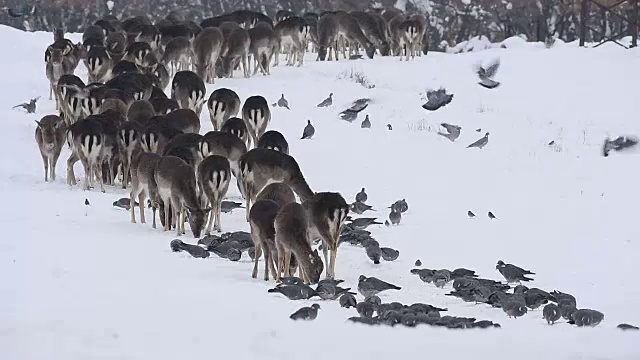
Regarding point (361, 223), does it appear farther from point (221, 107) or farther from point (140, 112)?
point (221, 107)

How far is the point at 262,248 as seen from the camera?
12164 millimetres

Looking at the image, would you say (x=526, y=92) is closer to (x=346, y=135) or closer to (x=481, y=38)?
(x=346, y=135)

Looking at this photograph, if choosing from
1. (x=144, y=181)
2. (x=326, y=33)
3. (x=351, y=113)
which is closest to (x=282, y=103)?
→ (x=351, y=113)

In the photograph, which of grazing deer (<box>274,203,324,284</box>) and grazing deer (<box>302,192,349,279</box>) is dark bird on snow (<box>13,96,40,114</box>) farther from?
grazing deer (<box>274,203,324,284</box>)

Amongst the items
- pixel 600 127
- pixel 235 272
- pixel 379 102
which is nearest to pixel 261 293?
pixel 235 272

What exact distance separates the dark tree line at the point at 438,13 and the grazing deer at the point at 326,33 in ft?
38.9

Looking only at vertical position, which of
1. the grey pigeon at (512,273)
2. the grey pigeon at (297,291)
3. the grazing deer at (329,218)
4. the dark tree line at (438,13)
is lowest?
the grey pigeon at (512,273)

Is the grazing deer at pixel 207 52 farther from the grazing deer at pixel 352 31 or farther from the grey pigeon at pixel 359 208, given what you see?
the grey pigeon at pixel 359 208

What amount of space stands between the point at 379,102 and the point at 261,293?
45.7 ft

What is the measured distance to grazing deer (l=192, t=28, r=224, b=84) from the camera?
82.1 ft

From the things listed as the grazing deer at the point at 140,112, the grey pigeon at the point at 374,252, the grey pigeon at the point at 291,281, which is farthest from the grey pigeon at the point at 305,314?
the grazing deer at the point at 140,112

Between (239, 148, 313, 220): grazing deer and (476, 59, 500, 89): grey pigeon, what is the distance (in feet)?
43.1

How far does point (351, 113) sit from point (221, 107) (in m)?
3.37

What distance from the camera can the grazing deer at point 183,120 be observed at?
58.7ft
